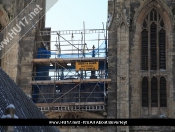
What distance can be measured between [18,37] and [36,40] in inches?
56.6

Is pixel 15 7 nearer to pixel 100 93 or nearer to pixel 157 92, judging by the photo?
pixel 100 93

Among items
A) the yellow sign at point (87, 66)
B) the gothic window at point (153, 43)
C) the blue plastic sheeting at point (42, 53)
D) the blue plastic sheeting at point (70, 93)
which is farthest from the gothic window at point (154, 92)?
the blue plastic sheeting at point (42, 53)

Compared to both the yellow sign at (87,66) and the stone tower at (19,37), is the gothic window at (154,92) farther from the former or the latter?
the stone tower at (19,37)

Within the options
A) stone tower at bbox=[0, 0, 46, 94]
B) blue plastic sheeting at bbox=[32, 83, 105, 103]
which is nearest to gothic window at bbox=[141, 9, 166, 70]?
blue plastic sheeting at bbox=[32, 83, 105, 103]

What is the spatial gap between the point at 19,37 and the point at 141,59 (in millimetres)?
8438

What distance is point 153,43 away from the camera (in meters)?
30.6

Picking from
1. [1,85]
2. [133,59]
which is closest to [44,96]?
[133,59]

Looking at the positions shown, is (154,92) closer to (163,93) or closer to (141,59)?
(163,93)

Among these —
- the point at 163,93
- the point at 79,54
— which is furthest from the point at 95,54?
the point at 163,93

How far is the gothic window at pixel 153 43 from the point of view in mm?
30250

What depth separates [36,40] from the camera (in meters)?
33.2

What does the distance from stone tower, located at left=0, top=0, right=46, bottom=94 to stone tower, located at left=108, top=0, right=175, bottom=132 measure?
5.46 metres

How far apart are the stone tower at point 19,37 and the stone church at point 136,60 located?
0.07 meters

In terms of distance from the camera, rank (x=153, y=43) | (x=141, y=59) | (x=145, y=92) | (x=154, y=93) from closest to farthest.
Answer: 1. (x=154, y=93)
2. (x=145, y=92)
3. (x=141, y=59)
4. (x=153, y=43)
